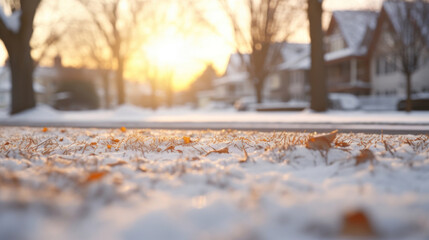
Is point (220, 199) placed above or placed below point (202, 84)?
below

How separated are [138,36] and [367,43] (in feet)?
68.6

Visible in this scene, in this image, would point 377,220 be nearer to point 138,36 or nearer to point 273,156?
point 273,156

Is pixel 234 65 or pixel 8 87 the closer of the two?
pixel 8 87

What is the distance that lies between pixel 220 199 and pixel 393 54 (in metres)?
19.1

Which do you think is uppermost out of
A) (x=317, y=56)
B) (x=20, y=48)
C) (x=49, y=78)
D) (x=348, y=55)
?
(x=49, y=78)

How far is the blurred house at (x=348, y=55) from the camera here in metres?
28.8

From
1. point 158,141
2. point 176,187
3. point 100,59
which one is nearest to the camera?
point 176,187

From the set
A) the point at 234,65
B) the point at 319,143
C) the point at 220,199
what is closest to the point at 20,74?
the point at 319,143

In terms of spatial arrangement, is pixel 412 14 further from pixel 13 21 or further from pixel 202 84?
pixel 202 84

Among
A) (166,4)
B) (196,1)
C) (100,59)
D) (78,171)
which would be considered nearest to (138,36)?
(166,4)

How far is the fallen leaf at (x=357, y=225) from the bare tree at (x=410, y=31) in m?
16.9

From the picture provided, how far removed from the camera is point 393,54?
17.1 metres

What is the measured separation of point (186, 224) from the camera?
4.35 ft

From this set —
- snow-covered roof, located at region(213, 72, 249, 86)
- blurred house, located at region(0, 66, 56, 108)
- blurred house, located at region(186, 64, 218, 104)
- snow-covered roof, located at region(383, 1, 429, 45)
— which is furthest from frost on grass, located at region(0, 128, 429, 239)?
blurred house, located at region(186, 64, 218, 104)
